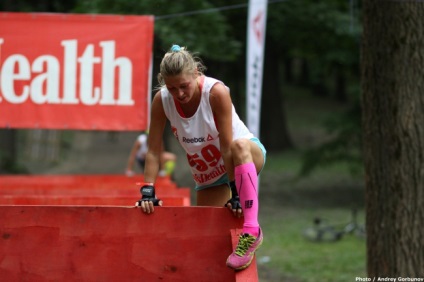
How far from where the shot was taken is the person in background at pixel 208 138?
543cm

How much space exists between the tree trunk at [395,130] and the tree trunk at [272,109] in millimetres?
20789

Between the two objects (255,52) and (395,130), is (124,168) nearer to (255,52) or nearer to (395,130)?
(255,52)

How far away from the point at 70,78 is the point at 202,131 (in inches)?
176

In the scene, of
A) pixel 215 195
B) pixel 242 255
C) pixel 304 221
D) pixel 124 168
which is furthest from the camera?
pixel 124 168

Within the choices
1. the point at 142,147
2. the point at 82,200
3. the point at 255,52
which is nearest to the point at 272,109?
the point at 142,147

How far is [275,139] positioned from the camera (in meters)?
33.3

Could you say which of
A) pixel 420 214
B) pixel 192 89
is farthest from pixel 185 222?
pixel 420 214

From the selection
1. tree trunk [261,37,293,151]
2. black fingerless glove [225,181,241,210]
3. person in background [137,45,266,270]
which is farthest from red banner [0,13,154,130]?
Result: tree trunk [261,37,293,151]

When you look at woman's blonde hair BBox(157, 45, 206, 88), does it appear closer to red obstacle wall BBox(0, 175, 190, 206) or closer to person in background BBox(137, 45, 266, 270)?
person in background BBox(137, 45, 266, 270)

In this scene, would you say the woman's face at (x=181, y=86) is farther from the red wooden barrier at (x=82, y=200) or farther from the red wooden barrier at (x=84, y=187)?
the red wooden barrier at (x=84, y=187)

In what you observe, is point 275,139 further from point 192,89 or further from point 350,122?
point 192,89

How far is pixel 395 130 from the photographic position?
25.8 feet

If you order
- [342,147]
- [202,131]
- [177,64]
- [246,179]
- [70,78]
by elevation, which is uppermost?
[70,78]

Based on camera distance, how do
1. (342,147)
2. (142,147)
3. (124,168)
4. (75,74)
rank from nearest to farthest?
(75,74) < (142,147) < (342,147) < (124,168)
